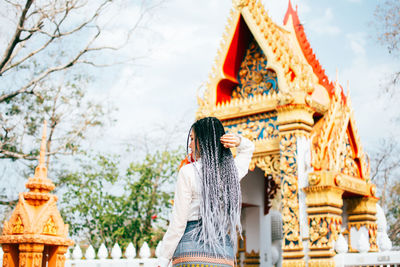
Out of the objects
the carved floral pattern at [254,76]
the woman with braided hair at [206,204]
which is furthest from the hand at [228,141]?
the carved floral pattern at [254,76]

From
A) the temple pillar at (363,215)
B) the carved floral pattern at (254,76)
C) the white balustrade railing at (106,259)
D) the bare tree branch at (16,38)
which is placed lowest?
the white balustrade railing at (106,259)

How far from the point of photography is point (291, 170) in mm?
7254

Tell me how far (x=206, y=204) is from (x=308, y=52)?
644cm

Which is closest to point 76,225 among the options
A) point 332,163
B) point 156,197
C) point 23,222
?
point 156,197

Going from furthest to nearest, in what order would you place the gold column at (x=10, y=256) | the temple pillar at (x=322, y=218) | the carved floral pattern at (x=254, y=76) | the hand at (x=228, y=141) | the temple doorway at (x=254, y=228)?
1. the temple doorway at (x=254, y=228)
2. the carved floral pattern at (x=254, y=76)
3. the temple pillar at (x=322, y=218)
4. the gold column at (x=10, y=256)
5. the hand at (x=228, y=141)

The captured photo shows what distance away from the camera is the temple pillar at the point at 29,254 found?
13.1 feet

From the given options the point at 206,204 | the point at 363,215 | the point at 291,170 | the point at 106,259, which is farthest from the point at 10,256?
the point at 363,215

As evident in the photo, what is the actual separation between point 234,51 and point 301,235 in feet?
11.3

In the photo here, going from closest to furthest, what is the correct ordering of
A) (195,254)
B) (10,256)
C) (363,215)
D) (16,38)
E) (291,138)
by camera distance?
(195,254) → (10,256) → (291,138) → (363,215) → (16,38)

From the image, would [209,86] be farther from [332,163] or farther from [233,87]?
[332,163]

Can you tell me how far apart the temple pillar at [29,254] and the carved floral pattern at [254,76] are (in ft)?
16.4

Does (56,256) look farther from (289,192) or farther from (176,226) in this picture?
(289,192)

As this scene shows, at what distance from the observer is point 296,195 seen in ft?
23.4

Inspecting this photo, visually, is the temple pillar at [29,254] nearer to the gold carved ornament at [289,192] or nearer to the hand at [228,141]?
the hand at [228,141]
